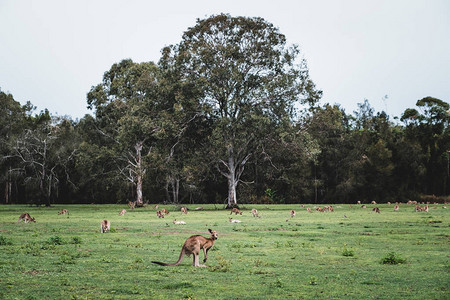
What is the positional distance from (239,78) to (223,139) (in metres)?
6.69

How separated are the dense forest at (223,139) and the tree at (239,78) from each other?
119 millimetres

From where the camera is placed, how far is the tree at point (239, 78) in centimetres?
5334

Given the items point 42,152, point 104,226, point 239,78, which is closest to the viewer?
point 104,226

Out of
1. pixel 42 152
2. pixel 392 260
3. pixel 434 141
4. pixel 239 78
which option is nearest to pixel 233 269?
pixel 392 260

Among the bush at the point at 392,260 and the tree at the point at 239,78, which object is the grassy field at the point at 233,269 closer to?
the bush at the point at 392,260

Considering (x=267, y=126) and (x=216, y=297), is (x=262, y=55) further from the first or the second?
(x=216, y=297)

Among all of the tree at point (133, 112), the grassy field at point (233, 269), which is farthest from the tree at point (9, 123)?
the grassy field at point (233, 269)

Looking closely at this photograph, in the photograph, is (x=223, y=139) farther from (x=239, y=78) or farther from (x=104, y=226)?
(x=104, y=226)

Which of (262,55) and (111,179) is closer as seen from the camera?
(262,55)

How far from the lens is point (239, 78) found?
174ft

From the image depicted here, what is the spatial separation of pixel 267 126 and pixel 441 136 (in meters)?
40.7

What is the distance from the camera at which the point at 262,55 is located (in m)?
→ 55.7

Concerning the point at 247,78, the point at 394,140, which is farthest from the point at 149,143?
the point at 394,140

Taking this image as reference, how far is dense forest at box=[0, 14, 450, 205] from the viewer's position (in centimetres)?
5425
